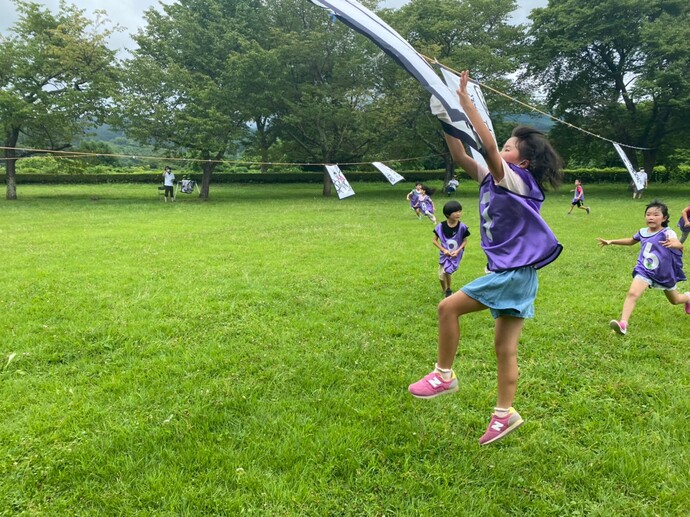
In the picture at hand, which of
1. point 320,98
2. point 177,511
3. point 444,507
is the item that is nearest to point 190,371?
point 177,511

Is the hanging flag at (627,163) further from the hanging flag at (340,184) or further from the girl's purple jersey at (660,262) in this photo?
the girl's purple jersey at (660,262)

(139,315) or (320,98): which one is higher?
(320,98)

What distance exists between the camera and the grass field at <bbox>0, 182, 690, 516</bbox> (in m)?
2.55

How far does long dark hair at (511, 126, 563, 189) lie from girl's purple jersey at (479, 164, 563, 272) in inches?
2.4

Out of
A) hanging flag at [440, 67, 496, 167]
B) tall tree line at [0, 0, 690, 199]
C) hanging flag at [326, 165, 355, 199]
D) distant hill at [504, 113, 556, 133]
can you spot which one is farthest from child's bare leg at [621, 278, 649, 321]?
distant hill at [504, 113, 556, 133]

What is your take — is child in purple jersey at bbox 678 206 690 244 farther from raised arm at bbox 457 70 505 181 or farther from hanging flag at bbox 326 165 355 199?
raised arm at bbox 457 70 505 181

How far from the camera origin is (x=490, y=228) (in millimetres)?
2766

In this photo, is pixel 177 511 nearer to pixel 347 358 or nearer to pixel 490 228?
A: pixel 347 358

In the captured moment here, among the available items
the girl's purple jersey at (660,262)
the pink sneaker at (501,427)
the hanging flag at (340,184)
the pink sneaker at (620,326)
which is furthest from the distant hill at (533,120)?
the pink sneaker at (501,427)

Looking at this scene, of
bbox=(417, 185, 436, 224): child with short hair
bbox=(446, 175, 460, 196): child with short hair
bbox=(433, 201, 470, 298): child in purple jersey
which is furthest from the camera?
bbox=(446, 175, 460, 196): child with short hair

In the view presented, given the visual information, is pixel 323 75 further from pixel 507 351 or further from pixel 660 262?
pixel 507 351

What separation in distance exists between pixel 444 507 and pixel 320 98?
2474cm

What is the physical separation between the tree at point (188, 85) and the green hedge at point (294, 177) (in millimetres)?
11440

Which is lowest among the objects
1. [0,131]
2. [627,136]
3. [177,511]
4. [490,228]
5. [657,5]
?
[177,511]
